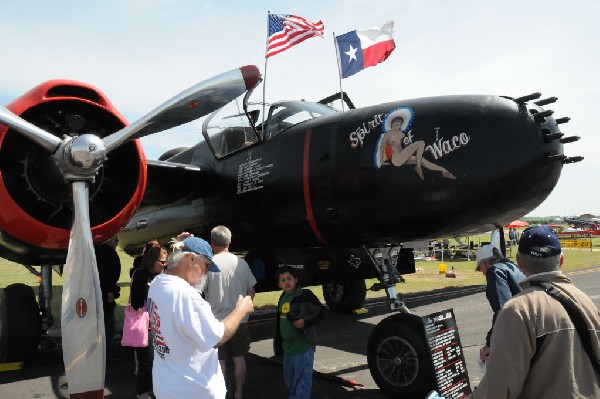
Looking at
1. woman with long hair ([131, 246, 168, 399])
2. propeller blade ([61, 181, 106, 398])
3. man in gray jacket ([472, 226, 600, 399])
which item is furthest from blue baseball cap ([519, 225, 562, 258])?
woman with long hair ([131, 246, 168, 399])

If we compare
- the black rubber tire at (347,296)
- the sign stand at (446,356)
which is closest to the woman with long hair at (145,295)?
the sign stand at (446,356)

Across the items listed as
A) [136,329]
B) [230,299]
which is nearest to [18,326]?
[136,329]

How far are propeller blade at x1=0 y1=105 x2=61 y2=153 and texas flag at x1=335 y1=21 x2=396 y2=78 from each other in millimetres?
7593

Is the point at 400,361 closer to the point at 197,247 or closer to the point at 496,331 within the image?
the point at 197,247

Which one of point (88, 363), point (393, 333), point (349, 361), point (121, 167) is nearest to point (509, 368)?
point (393, 333)

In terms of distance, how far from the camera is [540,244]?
2477 millimetres

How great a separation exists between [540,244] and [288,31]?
10.1 m

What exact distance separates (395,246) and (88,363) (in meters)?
3.70

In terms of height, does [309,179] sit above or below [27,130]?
below

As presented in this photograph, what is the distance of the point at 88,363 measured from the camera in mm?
4531

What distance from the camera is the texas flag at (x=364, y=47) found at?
38.7 feet

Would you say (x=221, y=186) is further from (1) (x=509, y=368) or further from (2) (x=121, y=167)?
(1) (x=509, y=368)

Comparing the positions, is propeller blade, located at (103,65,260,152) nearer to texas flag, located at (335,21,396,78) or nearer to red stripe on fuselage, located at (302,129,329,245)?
red stripe on fuselage, located at (302,129,329,245)

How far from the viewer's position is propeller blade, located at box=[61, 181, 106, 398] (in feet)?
14.8
